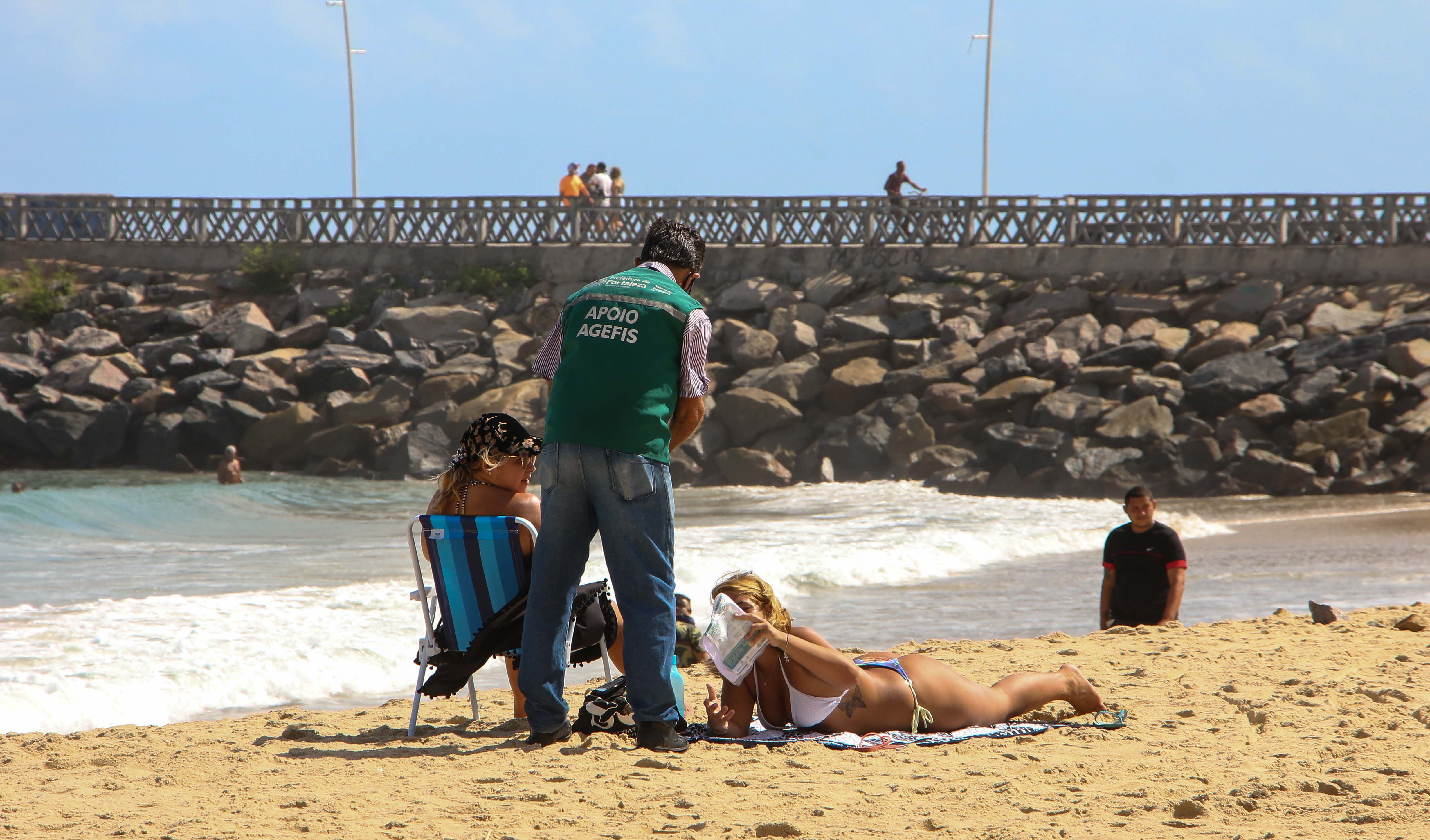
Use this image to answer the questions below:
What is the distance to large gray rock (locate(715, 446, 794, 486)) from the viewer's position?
19.8m

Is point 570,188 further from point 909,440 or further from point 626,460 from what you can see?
point 626,460

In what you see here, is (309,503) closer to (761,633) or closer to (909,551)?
(909,551)

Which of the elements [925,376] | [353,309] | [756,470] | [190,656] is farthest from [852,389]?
[190,656]

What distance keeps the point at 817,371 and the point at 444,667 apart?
55.1 ft

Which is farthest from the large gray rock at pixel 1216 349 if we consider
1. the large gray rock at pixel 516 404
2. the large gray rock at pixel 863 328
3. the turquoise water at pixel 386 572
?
the large gray rock at pixel 516 404

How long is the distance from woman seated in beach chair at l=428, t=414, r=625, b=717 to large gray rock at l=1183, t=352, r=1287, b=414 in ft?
52.7

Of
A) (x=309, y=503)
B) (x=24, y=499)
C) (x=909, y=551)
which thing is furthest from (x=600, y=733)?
(x=309, y=503)

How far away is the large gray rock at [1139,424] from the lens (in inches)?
727

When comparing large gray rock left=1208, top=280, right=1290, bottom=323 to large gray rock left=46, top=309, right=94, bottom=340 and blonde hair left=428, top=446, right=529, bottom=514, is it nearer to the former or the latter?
blonde hair left=428, top=446, right=529, bottom=514

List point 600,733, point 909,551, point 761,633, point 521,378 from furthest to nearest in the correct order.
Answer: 1. point 521,378
2. point 909,551
3. point 600,733
4. point 761,633

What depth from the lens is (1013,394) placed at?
19797 mm

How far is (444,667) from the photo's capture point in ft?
15.2

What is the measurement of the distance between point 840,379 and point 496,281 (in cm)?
790

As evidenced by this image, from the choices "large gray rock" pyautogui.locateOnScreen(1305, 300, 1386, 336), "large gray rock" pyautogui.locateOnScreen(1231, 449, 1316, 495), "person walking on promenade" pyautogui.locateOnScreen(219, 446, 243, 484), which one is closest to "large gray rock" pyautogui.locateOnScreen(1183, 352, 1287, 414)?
"large gray rock" pyautogui.locateOnScreen(1305, 300, 1386, 336)
